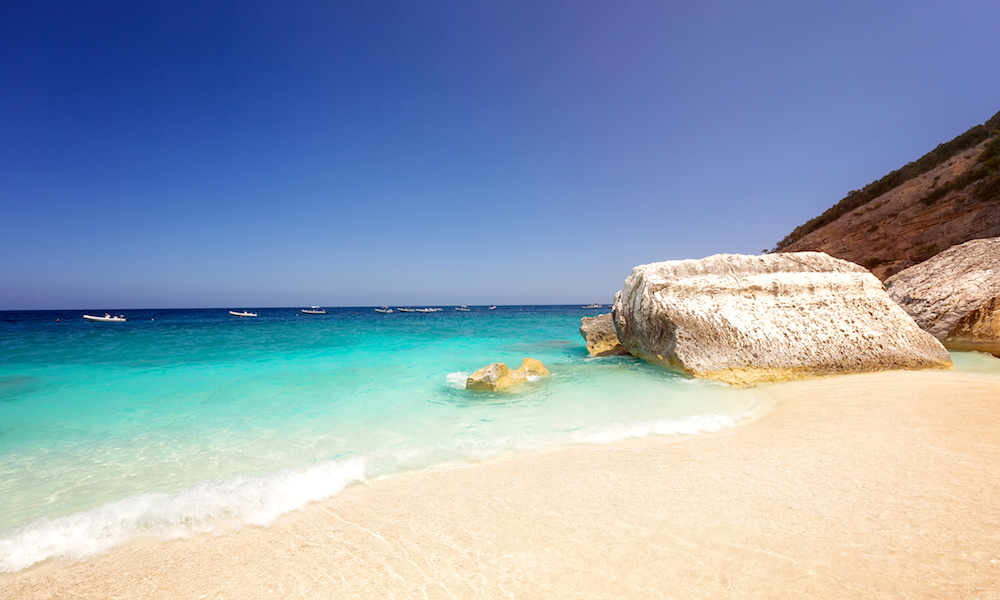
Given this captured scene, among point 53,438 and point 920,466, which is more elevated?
point 920,466

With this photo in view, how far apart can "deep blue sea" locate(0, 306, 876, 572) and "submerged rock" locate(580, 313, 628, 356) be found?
79.8 inches

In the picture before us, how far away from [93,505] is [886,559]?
21.5 feet

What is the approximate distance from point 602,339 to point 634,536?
12654 mm

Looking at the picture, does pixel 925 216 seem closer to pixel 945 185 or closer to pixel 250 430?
pixel 945 185

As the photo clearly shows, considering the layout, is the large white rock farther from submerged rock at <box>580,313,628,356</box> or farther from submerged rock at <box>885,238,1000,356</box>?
submerged rock at <box>885,238,1000,356</box>

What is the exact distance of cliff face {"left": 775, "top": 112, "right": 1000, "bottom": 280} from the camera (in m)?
17.9

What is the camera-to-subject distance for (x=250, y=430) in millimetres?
6172

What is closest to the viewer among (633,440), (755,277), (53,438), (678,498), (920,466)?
(678,498)

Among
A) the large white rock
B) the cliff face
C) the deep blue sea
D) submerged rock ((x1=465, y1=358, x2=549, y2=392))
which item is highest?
the cliff face

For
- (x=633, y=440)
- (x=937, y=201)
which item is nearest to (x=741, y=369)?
(x=633, y=440)

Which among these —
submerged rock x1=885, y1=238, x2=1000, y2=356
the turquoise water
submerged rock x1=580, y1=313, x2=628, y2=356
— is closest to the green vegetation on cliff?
submerged rock x1=885, y1=238, x2=1000, y2=356

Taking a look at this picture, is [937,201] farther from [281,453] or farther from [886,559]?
[281,453]

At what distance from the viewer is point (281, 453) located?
5.14 metres

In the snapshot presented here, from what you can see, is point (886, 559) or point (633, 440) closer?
point (886, 559)
